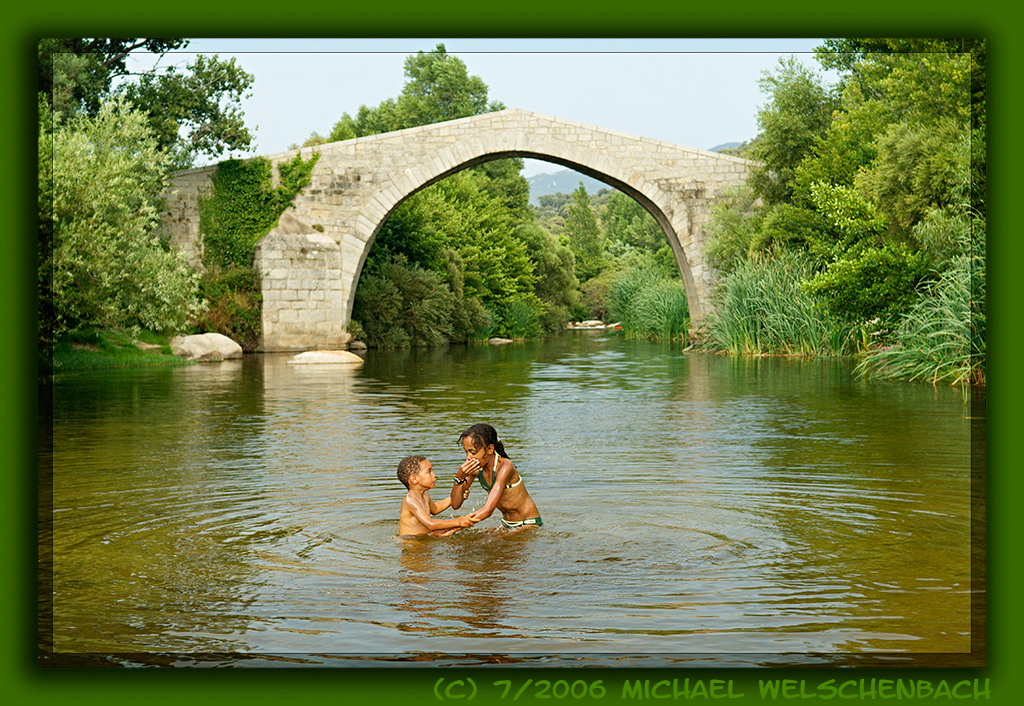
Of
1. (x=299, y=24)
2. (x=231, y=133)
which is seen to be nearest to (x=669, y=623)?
(x=299, y=24)

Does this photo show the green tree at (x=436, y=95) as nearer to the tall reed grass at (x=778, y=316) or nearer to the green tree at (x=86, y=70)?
the green tree at (x=86, y=70)

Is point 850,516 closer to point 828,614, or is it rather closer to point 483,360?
point 828,614

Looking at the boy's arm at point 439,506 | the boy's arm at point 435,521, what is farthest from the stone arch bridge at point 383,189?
the boy's arm at point 435,521

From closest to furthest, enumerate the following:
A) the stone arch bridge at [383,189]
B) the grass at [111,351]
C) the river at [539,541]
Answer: the river at [539,541] < the grass at [111,351] < the stone arch bridge at [383,189]

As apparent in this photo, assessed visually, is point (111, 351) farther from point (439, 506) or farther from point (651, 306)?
point (651, 306)

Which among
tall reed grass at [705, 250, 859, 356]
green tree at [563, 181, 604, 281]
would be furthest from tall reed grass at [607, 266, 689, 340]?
green tree at [563, 181, 604, 281]

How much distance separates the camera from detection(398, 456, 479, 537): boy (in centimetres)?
446

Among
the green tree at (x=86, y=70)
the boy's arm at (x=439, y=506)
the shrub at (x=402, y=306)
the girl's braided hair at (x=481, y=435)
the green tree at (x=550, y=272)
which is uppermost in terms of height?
the green tree at (x=86, y=70)

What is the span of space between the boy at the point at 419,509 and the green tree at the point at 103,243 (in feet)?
24.1

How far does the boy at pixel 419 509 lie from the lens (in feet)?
14.6

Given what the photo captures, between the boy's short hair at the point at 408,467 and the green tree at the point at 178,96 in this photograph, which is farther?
the green tree at the point at 178,96

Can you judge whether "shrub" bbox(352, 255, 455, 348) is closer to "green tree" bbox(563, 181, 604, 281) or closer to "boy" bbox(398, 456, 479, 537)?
"boy" bbox(398, 456, 479, 537)

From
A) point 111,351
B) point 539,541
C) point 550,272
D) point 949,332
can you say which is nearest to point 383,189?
point 111,351

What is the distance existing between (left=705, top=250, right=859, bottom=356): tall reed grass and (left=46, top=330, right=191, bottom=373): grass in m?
10.1
